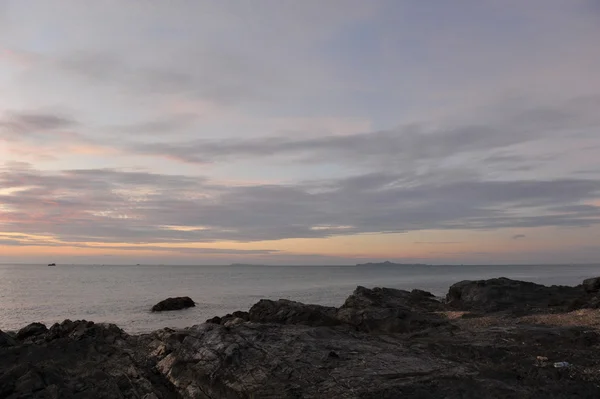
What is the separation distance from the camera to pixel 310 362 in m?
17.3

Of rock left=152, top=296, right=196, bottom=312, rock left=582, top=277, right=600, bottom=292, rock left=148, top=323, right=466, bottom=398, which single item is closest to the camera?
rock left=148, top=323, right=466, bottom=398

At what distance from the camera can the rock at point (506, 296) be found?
130 feet

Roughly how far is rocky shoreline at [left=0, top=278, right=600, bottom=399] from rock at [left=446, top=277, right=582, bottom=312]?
38.2 feet

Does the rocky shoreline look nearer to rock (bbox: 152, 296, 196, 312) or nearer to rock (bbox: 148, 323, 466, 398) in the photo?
rock (bbox: 148, 323, 466, 398)

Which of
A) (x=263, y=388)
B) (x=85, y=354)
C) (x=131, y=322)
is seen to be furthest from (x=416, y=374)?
(x=131, y=322)

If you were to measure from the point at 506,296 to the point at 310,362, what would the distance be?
3297 centimetres

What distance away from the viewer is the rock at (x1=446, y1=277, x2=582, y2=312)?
3959cm

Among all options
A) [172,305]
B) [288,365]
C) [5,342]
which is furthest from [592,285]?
[172,305]

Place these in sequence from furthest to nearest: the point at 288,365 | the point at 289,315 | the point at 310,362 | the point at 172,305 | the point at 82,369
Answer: the point at 172,305 < the point at 289,315 < the point at 82,369 < the point at 310,362 < the point at 288,365

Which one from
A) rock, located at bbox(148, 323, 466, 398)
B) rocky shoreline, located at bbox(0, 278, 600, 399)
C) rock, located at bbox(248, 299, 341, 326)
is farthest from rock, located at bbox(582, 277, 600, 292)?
rock, located at bbox(148, 323, 466, 398)

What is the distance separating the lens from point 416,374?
1589 centimetres

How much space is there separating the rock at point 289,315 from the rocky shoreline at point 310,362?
3960mm

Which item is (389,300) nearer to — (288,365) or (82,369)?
(288,365)

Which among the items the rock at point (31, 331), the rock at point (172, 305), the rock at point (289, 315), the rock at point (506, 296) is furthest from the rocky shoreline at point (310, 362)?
the rock at point (172, 305)
